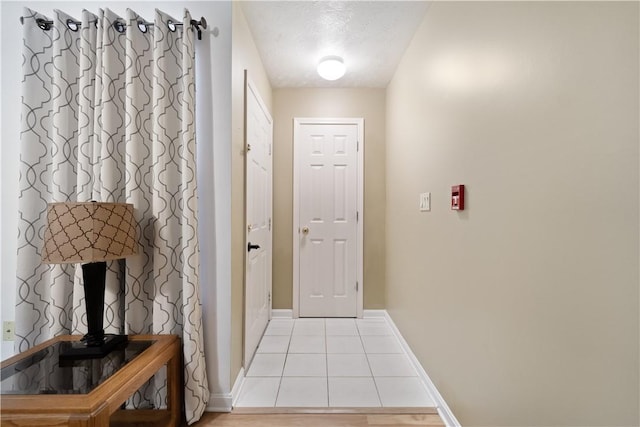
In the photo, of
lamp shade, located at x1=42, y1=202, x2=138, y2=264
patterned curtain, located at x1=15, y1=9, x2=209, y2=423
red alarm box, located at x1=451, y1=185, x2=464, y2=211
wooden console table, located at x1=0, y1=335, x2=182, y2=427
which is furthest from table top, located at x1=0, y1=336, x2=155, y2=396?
red alarm box, located at x1=451, y1=185, x2=464, y2=211

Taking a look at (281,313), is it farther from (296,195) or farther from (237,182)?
(237,182)

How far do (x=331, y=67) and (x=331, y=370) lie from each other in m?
2.39

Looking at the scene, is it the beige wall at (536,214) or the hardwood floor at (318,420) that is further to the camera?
the hardwood floor at (318,420)

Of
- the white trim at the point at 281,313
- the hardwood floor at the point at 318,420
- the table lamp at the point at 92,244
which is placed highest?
the table lamp at the point at 92,244

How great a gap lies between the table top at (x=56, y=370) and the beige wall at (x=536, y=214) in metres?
1.53

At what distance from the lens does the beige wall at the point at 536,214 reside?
698 millimetres

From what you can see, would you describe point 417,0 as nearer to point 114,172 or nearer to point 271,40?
point 271,40

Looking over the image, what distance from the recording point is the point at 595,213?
0.75 meters

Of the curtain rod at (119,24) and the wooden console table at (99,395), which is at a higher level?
the curtain rod at (119,24)

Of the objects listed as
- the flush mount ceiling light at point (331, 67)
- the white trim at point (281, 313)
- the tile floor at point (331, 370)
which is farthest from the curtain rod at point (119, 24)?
the white trim at point (281, 313)

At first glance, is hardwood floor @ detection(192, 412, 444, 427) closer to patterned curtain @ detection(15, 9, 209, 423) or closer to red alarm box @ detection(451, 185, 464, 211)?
patterned curtain @ detection(15, 9, 209, 423)

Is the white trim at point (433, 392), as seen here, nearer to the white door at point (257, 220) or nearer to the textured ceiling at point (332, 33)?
the white door at point (257, 220)

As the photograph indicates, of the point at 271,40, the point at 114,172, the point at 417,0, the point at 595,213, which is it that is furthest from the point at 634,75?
the point at 271,40

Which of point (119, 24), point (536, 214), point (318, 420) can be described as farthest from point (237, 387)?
point (119, 24)
